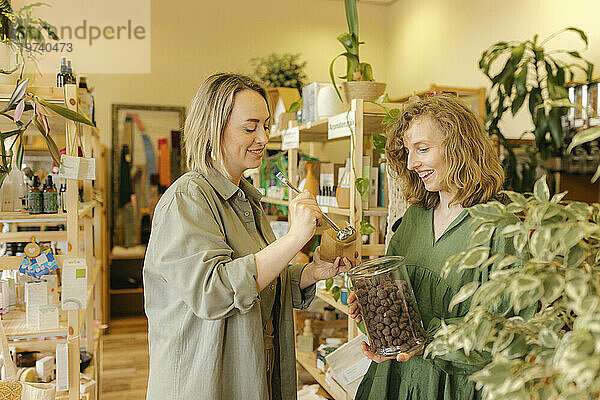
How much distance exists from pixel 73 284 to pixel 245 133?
1196 millimetres

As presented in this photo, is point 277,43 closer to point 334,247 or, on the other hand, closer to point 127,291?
point 127,291

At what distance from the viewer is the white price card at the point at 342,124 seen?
7.68 ft

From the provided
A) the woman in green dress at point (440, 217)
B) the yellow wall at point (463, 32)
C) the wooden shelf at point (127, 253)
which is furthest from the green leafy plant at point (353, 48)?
the wooden shelf at point (127, 253)

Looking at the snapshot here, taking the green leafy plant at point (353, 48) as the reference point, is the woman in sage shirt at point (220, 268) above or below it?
below

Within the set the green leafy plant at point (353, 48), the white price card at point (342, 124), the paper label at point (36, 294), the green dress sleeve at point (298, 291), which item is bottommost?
the paper label at point (36, 294)

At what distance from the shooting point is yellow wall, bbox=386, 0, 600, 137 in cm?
383

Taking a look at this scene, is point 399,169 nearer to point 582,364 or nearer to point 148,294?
point 148,294

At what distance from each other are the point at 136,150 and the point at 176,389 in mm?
5031

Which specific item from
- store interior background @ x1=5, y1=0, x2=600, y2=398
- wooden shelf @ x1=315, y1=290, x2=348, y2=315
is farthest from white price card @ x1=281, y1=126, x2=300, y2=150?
store interior background @ x1=5, y1=0, x2=600, y2=398

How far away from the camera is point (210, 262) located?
1402 millimetres

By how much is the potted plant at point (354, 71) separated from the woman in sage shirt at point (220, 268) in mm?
818

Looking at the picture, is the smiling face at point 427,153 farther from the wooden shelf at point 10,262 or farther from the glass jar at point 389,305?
the wooden shelf at point 10,262

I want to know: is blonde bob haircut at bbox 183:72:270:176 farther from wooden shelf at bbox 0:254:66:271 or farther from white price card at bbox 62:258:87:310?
wooden shelf at bbox 0:254:66:271

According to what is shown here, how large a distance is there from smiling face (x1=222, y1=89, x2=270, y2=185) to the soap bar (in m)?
0.34
